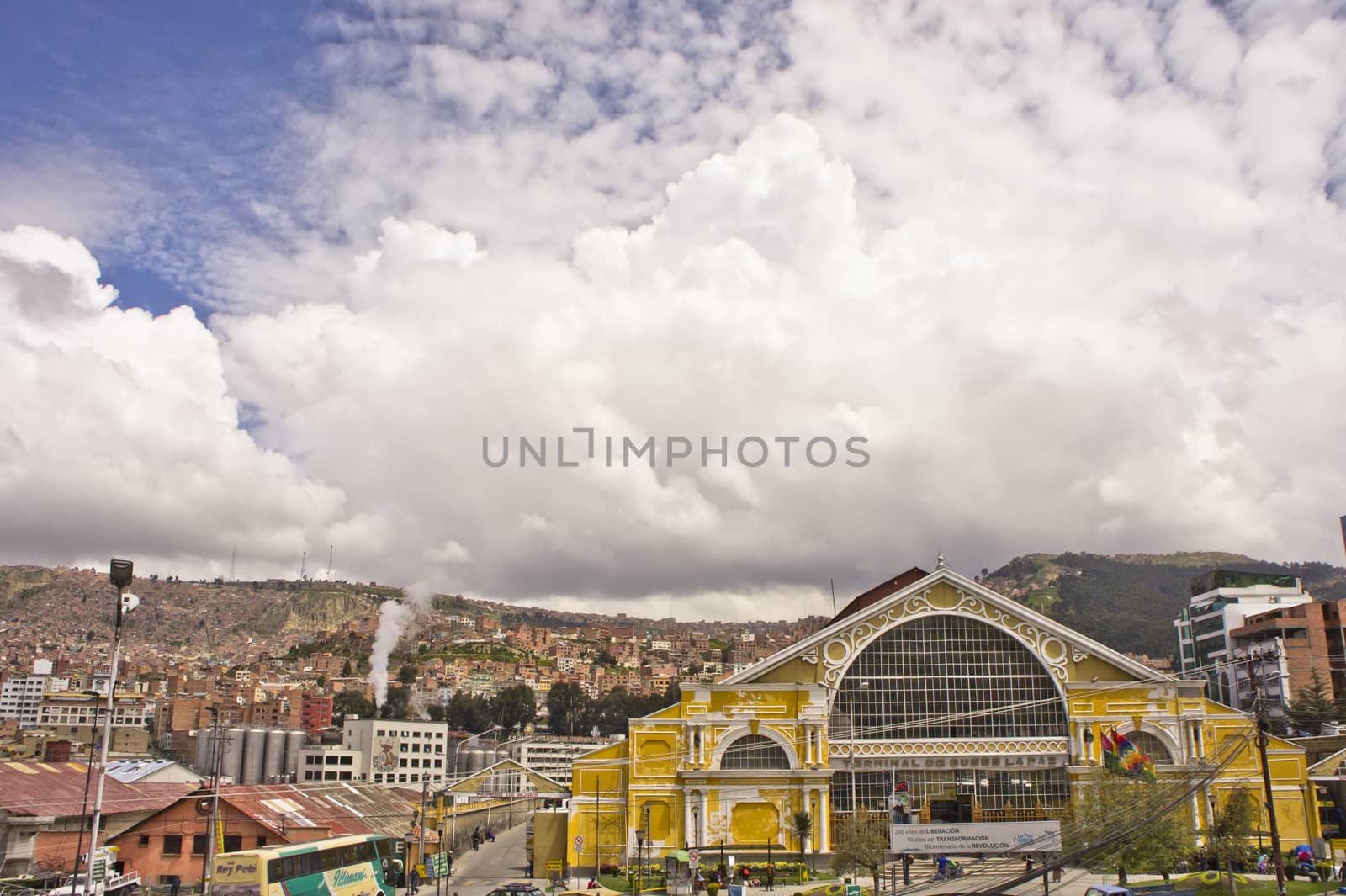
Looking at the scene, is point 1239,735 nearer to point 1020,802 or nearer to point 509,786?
point 1020,802

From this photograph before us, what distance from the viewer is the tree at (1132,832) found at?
129 ft

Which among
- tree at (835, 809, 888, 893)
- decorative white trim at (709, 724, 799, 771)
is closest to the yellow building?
decorative white trim at (709, 724, 799, 771)

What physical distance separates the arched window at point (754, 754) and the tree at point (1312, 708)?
53104mm

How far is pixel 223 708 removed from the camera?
643 ft

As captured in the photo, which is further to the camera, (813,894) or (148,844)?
(148,844)

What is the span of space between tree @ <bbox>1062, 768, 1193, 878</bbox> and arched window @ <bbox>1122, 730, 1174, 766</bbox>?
9377 millimetres

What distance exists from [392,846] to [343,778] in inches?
3409

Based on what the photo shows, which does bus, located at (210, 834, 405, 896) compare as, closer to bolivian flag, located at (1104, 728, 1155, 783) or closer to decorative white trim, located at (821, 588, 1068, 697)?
decorative white trim, located at (821, 588, 1068, 697)

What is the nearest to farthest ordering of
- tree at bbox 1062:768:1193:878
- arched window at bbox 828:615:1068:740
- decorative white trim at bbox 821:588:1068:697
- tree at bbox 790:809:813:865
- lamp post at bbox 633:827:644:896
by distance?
1. tree at bbox 1062:768:1193:878
2. lamp post at bbox 633:827:644:896
3. tree at bbox 790:809:813:865
4. arched window at bbox 828:615:1068:740
5. decorative white trim at bbox 821:588:1068:697

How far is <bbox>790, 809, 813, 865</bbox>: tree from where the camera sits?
173 feet

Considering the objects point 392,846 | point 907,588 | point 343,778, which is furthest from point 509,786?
point 907,588

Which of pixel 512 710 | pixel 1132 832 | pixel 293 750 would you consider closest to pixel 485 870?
pixel 1132 832

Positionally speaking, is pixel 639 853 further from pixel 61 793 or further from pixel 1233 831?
pixel 61 793

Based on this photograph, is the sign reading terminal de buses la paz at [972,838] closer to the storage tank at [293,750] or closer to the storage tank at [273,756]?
the storage tank at [273,756]
